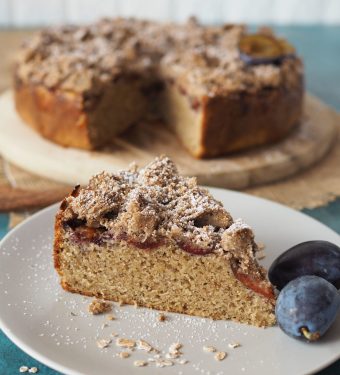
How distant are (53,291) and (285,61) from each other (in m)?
2.23

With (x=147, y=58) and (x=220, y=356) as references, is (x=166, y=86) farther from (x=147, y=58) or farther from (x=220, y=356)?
(x=220, y=356)

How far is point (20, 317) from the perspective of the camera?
237 centimetres

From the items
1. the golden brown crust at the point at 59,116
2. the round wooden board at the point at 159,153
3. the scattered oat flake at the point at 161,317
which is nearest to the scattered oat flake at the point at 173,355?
the scattered oat flake at the point at 161,317

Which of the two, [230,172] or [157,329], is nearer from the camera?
[157,329]

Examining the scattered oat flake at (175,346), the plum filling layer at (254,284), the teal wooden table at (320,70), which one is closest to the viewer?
the scattered oat flake at (175,346)

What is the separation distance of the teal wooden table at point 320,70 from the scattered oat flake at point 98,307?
10.6 inches

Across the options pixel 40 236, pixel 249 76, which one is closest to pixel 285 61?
pixel 249 76

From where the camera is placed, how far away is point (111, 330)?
2383 millimetres

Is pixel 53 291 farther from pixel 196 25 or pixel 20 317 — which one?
pixel 196 25

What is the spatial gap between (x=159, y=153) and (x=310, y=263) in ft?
5.53

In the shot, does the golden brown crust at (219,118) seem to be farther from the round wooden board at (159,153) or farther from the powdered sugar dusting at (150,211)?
the powdered sugar dusting at (150,211)

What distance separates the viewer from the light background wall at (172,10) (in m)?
6.61

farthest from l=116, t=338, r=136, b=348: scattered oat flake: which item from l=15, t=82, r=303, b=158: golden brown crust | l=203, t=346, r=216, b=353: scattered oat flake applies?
l=15, t=82, r=303, b=158: golden brown crust

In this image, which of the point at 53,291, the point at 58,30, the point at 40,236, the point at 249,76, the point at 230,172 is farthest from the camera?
the point at 58,30
